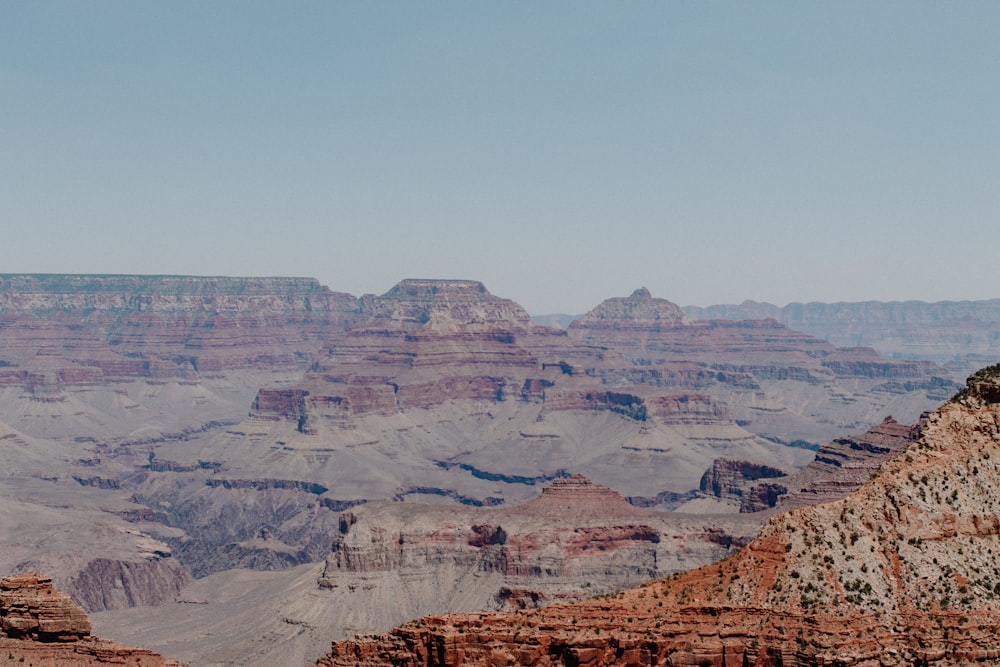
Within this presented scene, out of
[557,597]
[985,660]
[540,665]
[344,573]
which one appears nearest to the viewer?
[985,660]

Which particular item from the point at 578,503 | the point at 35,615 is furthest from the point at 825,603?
the point at 578,503

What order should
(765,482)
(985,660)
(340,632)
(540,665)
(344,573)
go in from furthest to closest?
(765,482) → (344,573) → (340,632) → (540,665) → (985,660)

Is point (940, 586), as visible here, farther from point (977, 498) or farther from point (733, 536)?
point (733, 536)

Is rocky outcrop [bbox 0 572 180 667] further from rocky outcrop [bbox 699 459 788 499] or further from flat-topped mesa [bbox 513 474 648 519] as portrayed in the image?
rocky outcrop [bbox 699 459 788 499]

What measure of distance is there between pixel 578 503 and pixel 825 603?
109 metres

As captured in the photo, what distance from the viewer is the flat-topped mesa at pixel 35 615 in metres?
51.2

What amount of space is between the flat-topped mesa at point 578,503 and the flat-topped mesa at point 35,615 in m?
98.2

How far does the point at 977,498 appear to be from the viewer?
43594mm

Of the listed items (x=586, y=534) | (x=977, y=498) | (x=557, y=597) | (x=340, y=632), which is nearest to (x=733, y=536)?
(x=586, y=534)

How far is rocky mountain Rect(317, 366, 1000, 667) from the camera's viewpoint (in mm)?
40344

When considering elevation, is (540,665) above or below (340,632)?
above

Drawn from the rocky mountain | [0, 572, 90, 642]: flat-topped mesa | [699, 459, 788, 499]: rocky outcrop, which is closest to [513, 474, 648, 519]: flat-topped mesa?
[699, 459, 788, 499]: rocky outcrop

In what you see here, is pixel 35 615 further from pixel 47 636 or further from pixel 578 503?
pixel 578 503

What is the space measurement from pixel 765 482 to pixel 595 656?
130 m
